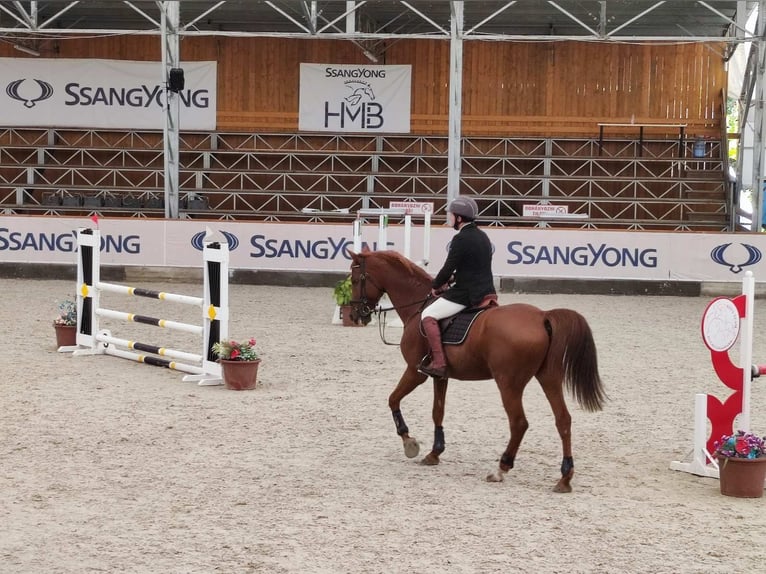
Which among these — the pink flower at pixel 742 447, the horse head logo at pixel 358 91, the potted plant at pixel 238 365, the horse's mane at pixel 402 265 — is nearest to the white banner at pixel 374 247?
the horse head logo at pixel 358 91

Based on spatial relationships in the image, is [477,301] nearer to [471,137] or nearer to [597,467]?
[597,467]

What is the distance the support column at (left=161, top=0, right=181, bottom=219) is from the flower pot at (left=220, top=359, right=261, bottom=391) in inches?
457

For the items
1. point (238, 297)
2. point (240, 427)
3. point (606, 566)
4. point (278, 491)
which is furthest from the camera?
point (238, 297)

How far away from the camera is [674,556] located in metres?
5.23

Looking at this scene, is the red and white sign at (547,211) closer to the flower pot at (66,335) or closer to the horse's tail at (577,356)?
the flower pot at (66,335)

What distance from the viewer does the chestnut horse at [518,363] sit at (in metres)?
6.49

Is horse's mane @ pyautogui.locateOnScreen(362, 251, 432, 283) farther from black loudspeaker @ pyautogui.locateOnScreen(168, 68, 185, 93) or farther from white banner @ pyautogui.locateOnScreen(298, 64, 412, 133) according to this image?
white banner @ pyautogui.locateOnScreen(298, 64, 412, 133)

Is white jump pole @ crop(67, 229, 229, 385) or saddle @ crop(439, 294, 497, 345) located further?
white jump pole @ crop(67, 229, 229, 385)

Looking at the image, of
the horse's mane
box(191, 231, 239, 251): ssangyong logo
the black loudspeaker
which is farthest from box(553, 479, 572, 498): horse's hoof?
the black loudspeaker

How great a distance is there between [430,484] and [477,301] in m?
1.20

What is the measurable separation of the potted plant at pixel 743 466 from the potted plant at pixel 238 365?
14.7 ft

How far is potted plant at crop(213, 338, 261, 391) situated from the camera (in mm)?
9602

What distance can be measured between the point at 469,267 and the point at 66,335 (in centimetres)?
624

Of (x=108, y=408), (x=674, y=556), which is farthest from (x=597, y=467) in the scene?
(x=108, y=408)
